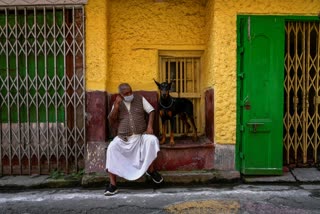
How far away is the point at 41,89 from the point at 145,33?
2.24 meters

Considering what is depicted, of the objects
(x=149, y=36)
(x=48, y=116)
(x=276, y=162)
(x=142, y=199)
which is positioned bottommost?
(x=142, y=199)

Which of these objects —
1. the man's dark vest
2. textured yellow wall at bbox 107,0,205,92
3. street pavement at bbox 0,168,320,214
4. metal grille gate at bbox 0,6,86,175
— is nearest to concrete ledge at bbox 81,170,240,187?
street pavement at bbox 0,168,320,214

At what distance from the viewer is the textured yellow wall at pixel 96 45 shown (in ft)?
18.4

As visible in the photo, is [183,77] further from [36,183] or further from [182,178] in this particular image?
[36,183]

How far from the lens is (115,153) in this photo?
201 inches

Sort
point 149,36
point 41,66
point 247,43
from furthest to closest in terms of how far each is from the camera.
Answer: point 149,36 → point 41,66 → point 247,43

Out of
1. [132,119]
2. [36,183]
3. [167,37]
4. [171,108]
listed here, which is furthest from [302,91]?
[36,183]

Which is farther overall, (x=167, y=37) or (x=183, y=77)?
(x=183, y=77)

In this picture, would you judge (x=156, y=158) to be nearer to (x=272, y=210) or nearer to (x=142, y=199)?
(x=142, y=199)

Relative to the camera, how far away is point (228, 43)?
18.3 feet

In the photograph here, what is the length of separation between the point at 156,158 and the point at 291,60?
10.3 ft

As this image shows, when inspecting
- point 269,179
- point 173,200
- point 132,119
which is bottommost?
point 173,200

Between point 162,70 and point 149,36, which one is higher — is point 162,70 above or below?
below

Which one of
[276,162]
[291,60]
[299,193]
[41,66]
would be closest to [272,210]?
[299,193]
